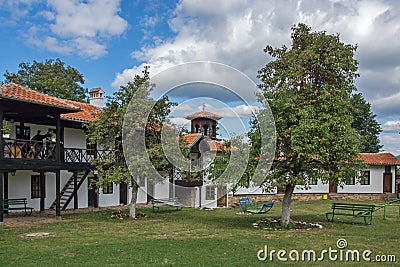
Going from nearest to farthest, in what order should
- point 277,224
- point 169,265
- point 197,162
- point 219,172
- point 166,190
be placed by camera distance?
point 169,265 < point 219,172 < point 277,224 < point 197,162 < point 166,190

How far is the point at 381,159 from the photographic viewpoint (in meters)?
33.9


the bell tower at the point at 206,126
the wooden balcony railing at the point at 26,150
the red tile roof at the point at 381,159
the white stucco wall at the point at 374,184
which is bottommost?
the white stucco wall at the point at 374,184

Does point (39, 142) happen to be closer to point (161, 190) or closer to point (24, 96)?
point (24, 96)

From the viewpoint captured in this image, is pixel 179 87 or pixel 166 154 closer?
pixel 179 87

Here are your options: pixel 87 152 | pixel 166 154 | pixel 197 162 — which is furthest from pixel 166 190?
pixel 166 154

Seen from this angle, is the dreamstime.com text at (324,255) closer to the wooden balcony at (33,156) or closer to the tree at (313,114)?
the tree at (313,114)

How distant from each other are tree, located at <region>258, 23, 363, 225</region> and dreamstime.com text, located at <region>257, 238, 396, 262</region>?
12.2 ft

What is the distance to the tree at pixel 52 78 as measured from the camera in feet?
111

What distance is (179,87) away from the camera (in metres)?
15.8

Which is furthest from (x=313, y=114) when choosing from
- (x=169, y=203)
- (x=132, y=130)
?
(x=169, y=203)

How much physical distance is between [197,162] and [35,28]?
11.1 metres

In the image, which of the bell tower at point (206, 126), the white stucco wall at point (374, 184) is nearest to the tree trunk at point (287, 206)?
the bell tower at point (206, 126)

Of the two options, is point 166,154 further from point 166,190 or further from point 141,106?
point 166,190

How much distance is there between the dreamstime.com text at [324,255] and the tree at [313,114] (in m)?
3.71
